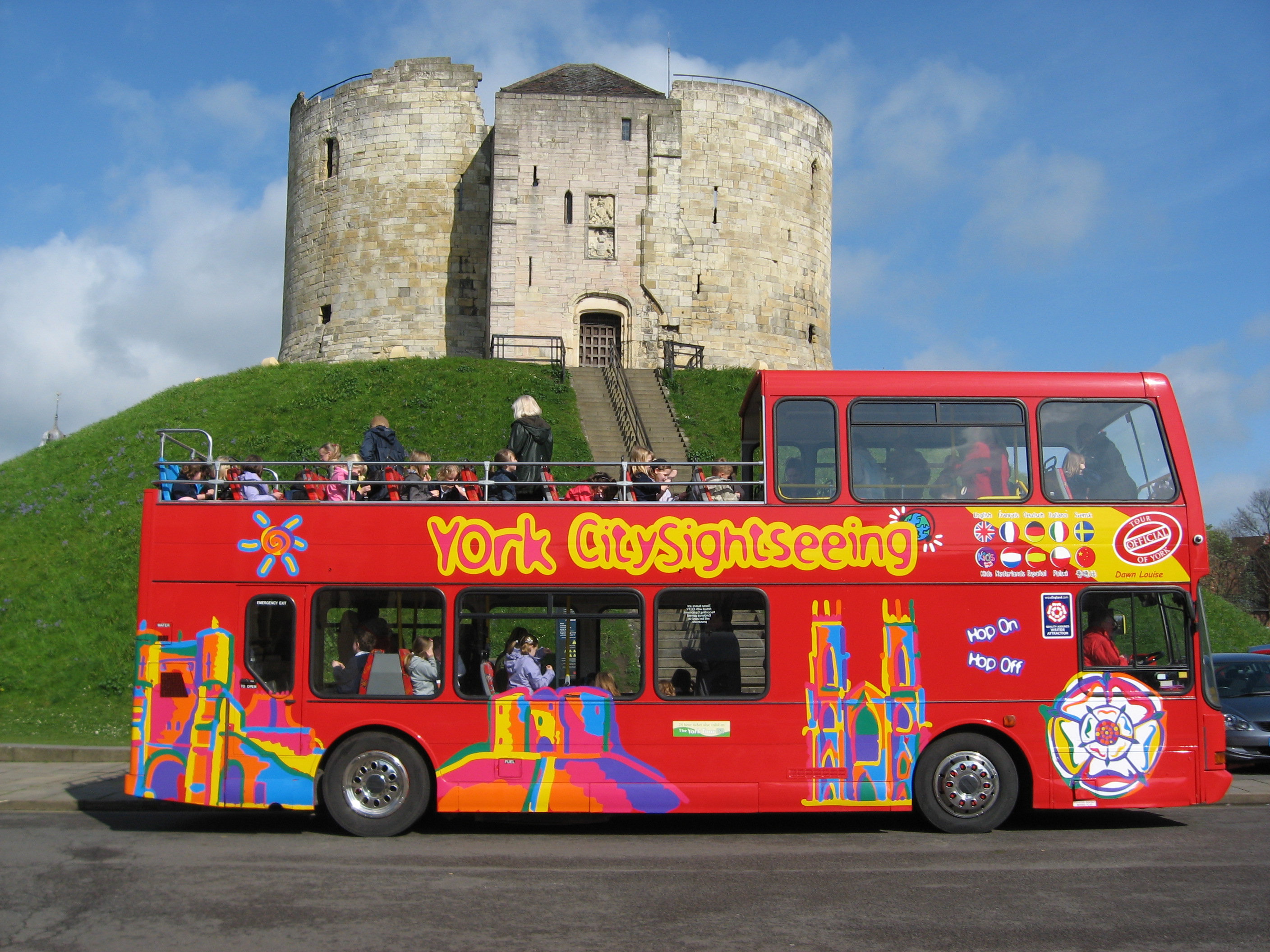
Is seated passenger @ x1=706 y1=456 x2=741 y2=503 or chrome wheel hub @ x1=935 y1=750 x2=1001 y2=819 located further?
seated passenger @ x1=706 y1=456 x2=741 y2=503

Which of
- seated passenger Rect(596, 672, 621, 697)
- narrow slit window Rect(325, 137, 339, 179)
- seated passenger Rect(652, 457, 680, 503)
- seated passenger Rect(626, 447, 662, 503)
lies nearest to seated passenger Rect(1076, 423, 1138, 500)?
seated passenger Rect(652, 457, 680, 503)

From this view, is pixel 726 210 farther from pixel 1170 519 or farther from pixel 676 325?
pixel 1170 519

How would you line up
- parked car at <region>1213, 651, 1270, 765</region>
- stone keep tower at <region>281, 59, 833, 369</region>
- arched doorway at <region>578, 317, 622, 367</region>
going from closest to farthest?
parked car at <region>1213, 651, 1270, 765</region>, stone keep tower at <region>281, 59, 833, 369</region>, arched doorway at <region>578, 317, 622, 367</region>

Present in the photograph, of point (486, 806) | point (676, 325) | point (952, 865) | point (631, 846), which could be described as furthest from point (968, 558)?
point (676, 325)

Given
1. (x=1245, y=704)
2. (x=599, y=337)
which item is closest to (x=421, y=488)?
(x=1245, y=704)

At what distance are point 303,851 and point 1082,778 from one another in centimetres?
657

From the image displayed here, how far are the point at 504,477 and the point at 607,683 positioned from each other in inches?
84.2

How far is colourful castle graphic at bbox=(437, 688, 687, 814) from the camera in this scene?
909 centimetres

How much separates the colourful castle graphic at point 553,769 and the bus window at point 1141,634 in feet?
12.6

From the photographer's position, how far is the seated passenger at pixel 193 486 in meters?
9.55

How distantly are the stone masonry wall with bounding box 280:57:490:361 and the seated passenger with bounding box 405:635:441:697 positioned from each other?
97.0 ft

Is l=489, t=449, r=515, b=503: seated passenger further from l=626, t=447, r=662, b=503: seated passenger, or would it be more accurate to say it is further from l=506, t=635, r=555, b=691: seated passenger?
l=506, t=635, r=555, b=691: seated passenger

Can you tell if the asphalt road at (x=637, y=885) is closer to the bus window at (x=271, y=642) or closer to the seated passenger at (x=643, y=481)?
the bus window at (x=271, y=642)

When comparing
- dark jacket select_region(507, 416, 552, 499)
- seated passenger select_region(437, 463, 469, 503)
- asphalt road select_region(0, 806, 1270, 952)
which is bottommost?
asphalt road select_region(0, 806, 1270, 952)
